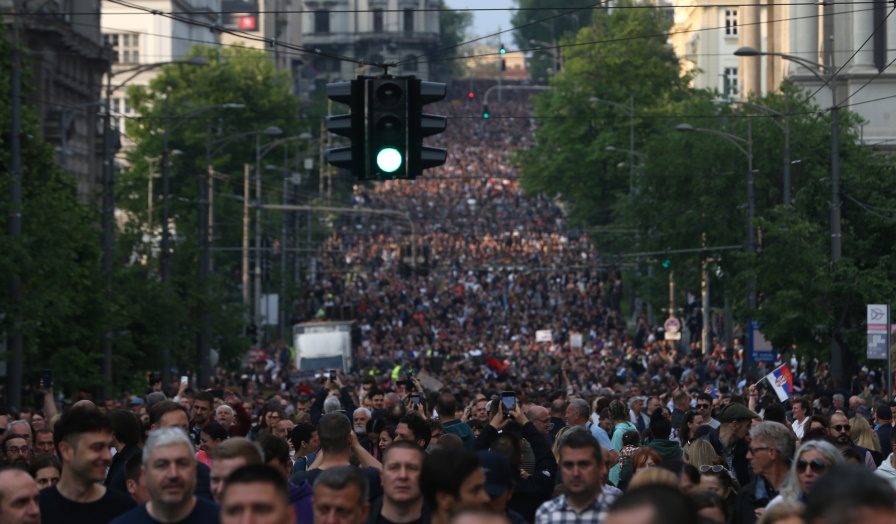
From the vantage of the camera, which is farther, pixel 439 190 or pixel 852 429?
pixel 439 190

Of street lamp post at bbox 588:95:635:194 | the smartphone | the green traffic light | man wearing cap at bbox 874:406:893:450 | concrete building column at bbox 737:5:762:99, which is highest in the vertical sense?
concrete building column at bbox 737:5:762:99

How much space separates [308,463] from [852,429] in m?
4.80

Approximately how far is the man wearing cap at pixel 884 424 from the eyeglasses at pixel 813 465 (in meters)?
8.19

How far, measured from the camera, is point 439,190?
11219 cm

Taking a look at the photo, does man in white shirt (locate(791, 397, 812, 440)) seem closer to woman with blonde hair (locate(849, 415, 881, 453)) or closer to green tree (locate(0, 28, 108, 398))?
woman with blonde hair (locate(849, 415, 881, 453))

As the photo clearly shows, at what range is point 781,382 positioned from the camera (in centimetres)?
2433

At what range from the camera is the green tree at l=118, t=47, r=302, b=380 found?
4350 centimetres

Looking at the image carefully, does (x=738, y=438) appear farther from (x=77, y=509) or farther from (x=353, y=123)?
(x=77, y=509)

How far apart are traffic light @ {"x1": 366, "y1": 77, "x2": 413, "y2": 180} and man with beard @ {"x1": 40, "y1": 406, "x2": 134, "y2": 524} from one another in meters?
6.83

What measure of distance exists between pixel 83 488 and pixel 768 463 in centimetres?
352

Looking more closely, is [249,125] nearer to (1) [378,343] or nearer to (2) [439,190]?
(1) [378,343]

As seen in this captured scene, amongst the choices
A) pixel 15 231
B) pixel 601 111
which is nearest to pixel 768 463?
pixel 15 231

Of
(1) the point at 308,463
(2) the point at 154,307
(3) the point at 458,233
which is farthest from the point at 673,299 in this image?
(1) the point at 308,463

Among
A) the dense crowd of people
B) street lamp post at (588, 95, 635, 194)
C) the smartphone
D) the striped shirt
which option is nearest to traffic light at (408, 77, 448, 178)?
the dense crowd of people
